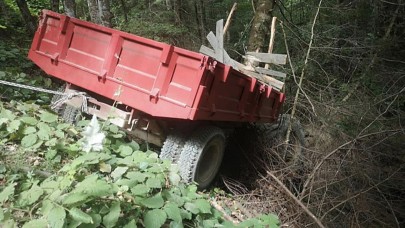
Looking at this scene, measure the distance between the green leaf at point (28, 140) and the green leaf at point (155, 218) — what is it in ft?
5.26

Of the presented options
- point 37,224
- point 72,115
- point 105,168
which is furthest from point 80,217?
point 72,115

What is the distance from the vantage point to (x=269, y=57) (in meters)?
6.56

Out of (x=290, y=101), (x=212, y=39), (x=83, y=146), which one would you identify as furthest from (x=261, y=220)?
(x=290, y=101)

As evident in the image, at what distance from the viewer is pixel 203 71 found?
12.6 ft

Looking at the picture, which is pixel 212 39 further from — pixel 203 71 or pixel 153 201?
pixel 153 201

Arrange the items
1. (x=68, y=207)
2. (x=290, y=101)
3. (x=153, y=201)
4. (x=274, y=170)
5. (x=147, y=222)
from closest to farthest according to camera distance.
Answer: (x=68, y=207) < (x=147, y=222) < (x=153, y=201) < (x=274, y=170) < (x=290, y=101)

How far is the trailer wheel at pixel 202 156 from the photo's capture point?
437 centimetres

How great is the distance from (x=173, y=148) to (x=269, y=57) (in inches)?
119

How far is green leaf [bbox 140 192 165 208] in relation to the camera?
3.05m

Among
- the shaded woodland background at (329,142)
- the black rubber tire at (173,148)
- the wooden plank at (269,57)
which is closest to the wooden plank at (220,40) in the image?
the wooden plank at (269,57)

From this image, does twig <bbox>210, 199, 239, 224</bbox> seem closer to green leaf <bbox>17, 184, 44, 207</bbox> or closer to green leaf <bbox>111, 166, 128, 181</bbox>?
green leaf <bbox>111, 166, 128, 181</bbox>

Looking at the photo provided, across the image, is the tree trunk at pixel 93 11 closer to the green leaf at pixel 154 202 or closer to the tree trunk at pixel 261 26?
the tree trunk at pixel 261 26

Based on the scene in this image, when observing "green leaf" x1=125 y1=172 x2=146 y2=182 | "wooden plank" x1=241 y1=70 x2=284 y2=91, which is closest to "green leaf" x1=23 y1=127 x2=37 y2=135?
"green leaf" x1=125 y1=172 x2=146 y2=182

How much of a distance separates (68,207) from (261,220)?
204 centimetres
